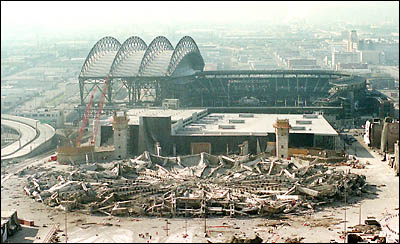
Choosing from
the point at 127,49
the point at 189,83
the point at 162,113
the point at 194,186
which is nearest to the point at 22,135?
the point at 162,113

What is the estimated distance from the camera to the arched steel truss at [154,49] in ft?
166

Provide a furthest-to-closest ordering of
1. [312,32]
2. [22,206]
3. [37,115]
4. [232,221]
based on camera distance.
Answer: [312,32] < [37,115] < [22,206] < [232,221]

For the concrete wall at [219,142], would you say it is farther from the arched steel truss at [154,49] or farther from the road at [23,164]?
the arched steel truss at [154,49]

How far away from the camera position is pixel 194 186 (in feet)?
87.2

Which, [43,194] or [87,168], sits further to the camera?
[87,168]

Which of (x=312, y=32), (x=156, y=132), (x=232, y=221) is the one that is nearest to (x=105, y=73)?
(x=156, y=132)


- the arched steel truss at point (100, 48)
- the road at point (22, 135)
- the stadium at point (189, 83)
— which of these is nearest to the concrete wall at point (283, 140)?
the road at point (22, 135)

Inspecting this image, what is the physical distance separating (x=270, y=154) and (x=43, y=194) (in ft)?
40.8

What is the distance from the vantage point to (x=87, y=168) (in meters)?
30.2

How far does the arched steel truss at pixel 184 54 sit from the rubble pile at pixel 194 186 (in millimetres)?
21057

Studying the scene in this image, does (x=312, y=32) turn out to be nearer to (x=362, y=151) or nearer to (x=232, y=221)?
(x=362, y=151)


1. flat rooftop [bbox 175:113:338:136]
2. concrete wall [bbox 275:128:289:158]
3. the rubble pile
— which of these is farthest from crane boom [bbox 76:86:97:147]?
concrete wall [bbox 275:128:289:158]

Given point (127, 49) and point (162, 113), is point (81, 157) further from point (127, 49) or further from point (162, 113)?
point (127, 49)

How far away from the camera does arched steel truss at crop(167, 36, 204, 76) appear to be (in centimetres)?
5188
